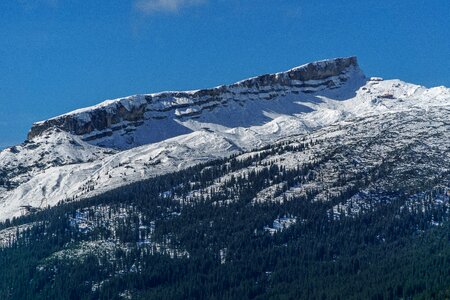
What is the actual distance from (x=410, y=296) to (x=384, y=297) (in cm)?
432

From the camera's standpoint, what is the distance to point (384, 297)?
198 meters

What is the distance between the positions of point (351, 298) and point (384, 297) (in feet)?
18.4

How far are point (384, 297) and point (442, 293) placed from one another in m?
10.1

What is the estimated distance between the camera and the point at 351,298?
200 meters

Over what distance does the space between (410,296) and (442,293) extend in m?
6.26

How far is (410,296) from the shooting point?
7785 inches

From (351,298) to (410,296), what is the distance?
990 centimetres

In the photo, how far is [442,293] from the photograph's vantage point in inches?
7623
